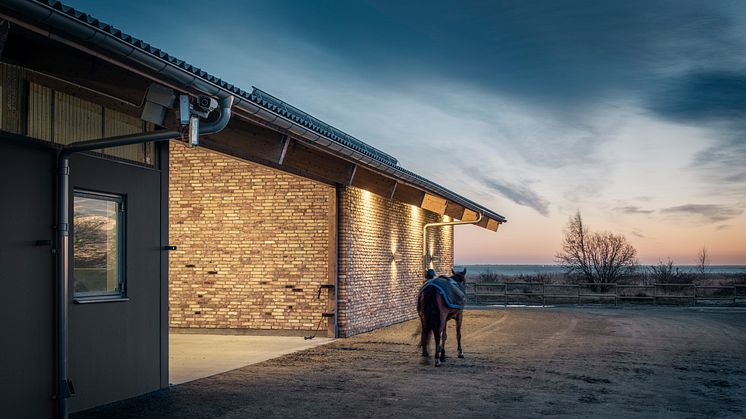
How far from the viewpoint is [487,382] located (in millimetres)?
10602

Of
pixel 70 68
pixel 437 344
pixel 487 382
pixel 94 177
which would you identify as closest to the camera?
pixel 70 68

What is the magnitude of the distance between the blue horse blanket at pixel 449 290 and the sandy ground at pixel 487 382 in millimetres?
978

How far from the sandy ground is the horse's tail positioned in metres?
0.60

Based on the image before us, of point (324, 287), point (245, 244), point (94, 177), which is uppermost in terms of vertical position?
point (94, 177)

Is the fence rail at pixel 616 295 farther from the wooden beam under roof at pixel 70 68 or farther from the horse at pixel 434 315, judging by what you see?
the wooden beam under roof at pixel 70 68

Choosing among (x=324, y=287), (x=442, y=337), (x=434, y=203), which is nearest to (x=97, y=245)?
(x=442, y=337)

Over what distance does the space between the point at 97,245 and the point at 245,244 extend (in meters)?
7.99

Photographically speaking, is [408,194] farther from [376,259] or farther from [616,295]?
[616,295]

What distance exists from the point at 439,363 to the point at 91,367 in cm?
563

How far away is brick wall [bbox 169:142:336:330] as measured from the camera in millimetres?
16547

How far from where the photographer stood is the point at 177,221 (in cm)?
1739

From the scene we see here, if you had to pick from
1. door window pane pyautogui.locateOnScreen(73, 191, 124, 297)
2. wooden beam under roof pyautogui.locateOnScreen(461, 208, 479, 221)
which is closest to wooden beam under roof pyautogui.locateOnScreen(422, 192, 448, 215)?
wooden beam under roof pyautogui.locateOnScreen(461, 208, 479, 221)

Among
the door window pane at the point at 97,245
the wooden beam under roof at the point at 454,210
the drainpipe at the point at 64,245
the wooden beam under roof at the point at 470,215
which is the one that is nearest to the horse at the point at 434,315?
the door window pane at the point at 97,245

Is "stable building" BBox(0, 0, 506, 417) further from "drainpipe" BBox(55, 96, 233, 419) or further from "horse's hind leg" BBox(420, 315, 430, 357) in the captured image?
"horse's hind leg" BBox(420, 315, 430, 357)
